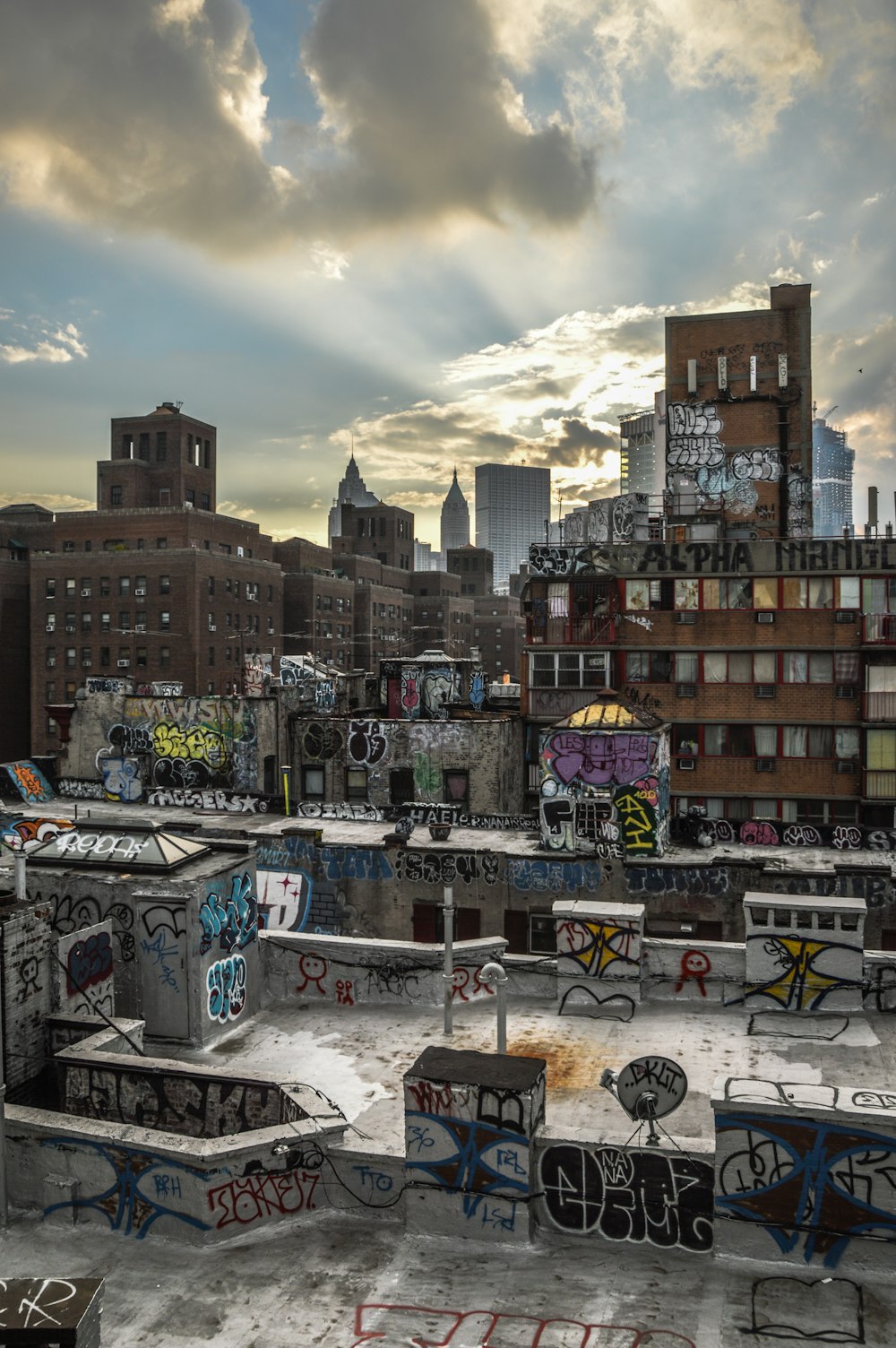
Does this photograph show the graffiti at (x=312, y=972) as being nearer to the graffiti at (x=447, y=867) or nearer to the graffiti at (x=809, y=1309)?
the graffiti at (x=809, y=1309)

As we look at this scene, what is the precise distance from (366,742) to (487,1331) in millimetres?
39059

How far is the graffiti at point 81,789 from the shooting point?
50.5m

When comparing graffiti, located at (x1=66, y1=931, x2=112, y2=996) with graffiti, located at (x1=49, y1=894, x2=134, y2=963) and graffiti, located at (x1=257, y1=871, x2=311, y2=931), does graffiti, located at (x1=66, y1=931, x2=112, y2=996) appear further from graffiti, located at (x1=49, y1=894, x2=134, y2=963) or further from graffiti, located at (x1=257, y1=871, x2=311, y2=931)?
graffiti, located at (x1=257, y1=871, x2=311, y2=931)

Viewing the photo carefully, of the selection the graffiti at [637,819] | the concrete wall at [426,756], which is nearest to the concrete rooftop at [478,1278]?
the graffiti at [637,819]

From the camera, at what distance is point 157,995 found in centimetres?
1709

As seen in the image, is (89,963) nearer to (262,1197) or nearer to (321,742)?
(262,1197)

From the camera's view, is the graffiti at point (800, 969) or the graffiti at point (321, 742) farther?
the graffiti at point (321, 742)

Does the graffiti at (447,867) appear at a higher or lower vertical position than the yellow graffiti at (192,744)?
lower

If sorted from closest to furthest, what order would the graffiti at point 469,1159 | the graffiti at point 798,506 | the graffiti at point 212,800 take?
the graffiti at point 469,1159 → the graffiti at point 212,800 → the graffiti at point 798,506

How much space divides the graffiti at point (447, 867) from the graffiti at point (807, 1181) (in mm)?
24737

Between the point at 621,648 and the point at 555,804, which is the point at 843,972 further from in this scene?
the point at 621,648

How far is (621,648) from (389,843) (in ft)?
60.0

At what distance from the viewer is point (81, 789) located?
1998 inches

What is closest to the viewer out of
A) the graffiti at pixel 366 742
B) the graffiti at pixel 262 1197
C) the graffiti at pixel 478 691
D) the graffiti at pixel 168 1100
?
the graffiti at pixel 262 1197
